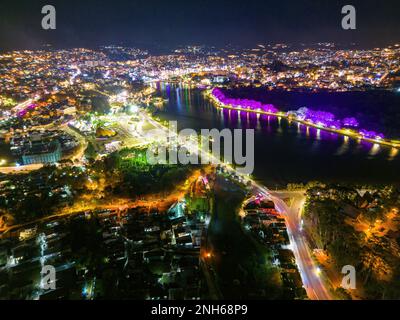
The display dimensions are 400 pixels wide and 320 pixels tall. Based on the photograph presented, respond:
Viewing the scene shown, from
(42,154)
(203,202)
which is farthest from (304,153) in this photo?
(42,154)

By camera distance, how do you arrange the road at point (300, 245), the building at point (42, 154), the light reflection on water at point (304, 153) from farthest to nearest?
the building at point (42, 154), the light reflection on water at point (304, 153), the road at point (300, 245)

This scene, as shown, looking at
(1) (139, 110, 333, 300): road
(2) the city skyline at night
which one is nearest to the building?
(2) the city skyline at night

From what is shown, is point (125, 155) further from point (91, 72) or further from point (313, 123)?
point (91, 72)

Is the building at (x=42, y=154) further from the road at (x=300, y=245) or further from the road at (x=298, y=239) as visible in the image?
the road at (x=300, y=245)

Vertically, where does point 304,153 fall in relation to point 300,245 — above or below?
Answer: above

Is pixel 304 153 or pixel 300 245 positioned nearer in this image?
pixel 300 245

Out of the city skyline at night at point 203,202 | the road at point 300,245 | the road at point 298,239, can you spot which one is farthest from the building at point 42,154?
the road at point 300,245

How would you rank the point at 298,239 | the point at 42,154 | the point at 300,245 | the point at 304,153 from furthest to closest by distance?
1. the point at 304,153
2. the point at 42,154
3. the point at 298,239
4. the point at 300,245

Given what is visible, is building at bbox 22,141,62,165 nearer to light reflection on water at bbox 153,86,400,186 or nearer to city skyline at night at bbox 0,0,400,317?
city skyline at night at bbox 0,0,400,317

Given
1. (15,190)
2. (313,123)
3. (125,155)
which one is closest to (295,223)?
(125,155)

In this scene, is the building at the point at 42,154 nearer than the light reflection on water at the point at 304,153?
No

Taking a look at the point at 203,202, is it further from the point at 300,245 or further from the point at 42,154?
the point at 42,154
